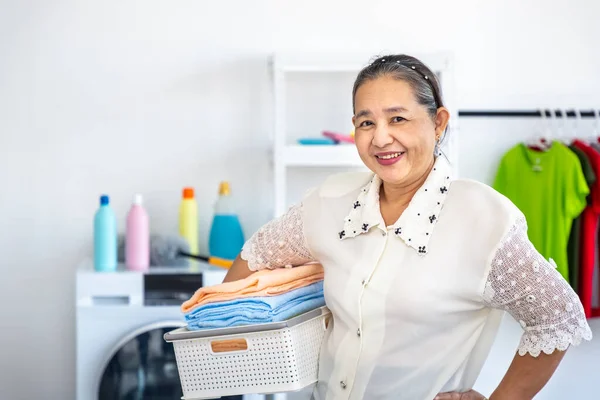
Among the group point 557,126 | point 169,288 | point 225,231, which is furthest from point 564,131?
point 169,288

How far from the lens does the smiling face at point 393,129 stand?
1.59 m

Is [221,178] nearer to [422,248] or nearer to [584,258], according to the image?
[584,258]

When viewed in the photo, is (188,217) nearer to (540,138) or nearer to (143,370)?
(143,370)

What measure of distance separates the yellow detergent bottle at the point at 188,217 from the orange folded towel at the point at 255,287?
1458mm

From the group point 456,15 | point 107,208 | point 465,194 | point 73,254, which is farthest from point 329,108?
point 465,194

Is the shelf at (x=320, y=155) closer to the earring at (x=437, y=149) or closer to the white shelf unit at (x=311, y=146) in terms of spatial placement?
the white shelf unit at (x=311, y=146)

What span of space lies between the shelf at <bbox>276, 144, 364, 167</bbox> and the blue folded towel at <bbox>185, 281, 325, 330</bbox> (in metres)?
1.39

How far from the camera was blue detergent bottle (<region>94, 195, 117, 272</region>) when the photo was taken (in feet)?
9.87

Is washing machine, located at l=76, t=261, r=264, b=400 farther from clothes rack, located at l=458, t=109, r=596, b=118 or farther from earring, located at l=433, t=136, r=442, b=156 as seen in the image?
earring, located at l=433, t=136, r=442, b=156

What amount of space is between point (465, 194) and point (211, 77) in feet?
6.32

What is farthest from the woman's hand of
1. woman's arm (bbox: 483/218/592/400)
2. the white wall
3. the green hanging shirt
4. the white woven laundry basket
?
the white wall

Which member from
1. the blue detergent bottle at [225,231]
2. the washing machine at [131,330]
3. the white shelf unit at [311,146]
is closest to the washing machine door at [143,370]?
the washing machine at [131,330]

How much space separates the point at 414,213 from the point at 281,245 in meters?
0.31

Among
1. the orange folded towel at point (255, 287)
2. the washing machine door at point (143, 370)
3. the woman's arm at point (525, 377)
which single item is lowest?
the washing machine door at point (143, 370)
